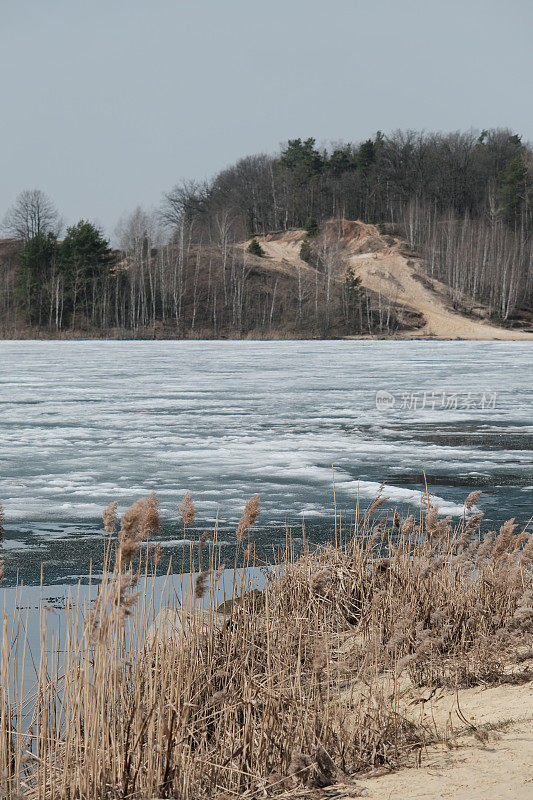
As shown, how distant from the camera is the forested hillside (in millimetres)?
71188

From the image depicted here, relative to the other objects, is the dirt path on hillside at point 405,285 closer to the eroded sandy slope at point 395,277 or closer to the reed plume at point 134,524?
the eroded sandy slope at point 395,277

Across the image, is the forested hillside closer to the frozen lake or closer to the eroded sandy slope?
the eroded sandy slope

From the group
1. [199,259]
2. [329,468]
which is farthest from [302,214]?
[329,468]

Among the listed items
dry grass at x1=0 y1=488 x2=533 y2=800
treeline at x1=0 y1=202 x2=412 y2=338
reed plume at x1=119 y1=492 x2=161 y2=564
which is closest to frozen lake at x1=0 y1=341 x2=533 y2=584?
dry grass at x1=0 y1=488 x2=533 y2=800

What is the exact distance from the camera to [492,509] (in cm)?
903

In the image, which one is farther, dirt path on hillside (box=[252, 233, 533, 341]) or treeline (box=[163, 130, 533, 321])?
treeline (box=[163, 130, 533, 321])

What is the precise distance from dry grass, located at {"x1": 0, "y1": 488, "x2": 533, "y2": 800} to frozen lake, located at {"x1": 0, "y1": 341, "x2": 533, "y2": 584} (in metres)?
2.29

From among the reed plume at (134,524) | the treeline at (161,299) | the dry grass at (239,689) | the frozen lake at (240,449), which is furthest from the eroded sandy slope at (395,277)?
the reed plume at (134,524)

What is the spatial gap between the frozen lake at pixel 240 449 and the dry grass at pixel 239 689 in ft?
7.50

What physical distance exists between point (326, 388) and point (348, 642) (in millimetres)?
18425

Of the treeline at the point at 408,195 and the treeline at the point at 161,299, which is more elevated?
the treeline at the point at 408,195

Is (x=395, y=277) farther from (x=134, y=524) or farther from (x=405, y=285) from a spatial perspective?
(x=134, y=524)

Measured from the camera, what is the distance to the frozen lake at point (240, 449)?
8.68 meters

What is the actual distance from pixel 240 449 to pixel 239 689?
8.81 m
